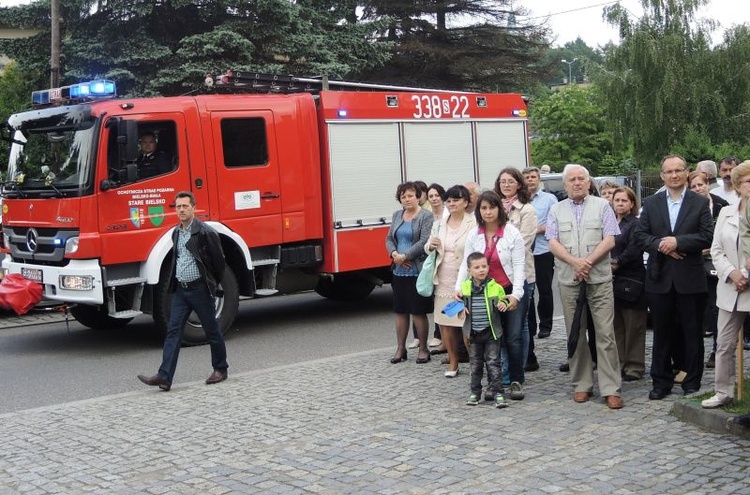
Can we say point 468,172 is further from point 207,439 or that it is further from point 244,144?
point 207,439

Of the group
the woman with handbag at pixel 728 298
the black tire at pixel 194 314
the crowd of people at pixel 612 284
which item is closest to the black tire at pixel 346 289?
the black tire at pixel 194 314

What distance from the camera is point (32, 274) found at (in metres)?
10.7

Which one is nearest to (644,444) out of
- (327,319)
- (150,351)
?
(150,351)

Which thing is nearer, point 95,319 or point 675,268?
point 675,268

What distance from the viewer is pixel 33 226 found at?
10.8 metres

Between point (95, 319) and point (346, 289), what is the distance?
378cm

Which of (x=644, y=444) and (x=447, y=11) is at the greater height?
(x=447, y=11)

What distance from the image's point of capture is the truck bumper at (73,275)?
400 inches

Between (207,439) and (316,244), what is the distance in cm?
561

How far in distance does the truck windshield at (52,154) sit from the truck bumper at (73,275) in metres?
0.80

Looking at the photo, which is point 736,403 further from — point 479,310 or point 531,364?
point 531,364

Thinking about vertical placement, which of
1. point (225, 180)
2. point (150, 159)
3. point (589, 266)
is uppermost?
point (150, 159)

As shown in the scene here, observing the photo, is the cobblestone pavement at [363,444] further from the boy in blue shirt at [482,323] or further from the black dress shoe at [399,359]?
the black dress shoe at [399,359]

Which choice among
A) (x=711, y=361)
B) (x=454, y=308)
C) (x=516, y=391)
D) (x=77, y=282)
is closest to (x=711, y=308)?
(x=711, y=361)
